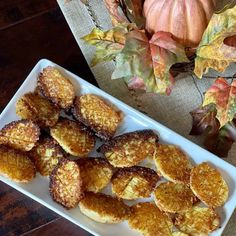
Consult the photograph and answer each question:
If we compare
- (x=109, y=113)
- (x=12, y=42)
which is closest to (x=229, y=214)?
(x=109, y=113)

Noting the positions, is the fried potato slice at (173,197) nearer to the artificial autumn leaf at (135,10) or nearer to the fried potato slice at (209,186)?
the fried potato slice at (209,186)

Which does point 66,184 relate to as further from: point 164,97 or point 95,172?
point 164,97

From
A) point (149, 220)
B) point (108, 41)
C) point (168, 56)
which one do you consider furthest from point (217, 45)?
point (149, 220)

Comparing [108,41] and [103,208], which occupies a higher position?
[108,41]

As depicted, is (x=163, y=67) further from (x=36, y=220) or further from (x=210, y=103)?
(x=36, y=220)

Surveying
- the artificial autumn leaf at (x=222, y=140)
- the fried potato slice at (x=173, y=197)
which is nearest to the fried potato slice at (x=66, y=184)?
the fried potato slice at (x=173, y=197)

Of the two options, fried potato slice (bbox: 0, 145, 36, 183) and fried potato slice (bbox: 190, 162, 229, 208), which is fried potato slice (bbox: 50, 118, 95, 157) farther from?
fried potato slice (bbox: 190, 162, 229, 208)

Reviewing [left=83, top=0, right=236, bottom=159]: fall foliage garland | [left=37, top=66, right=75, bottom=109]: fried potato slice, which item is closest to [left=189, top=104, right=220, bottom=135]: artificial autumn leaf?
[left=83, top=0, right=236, bottom=159]: fall foliage garland
